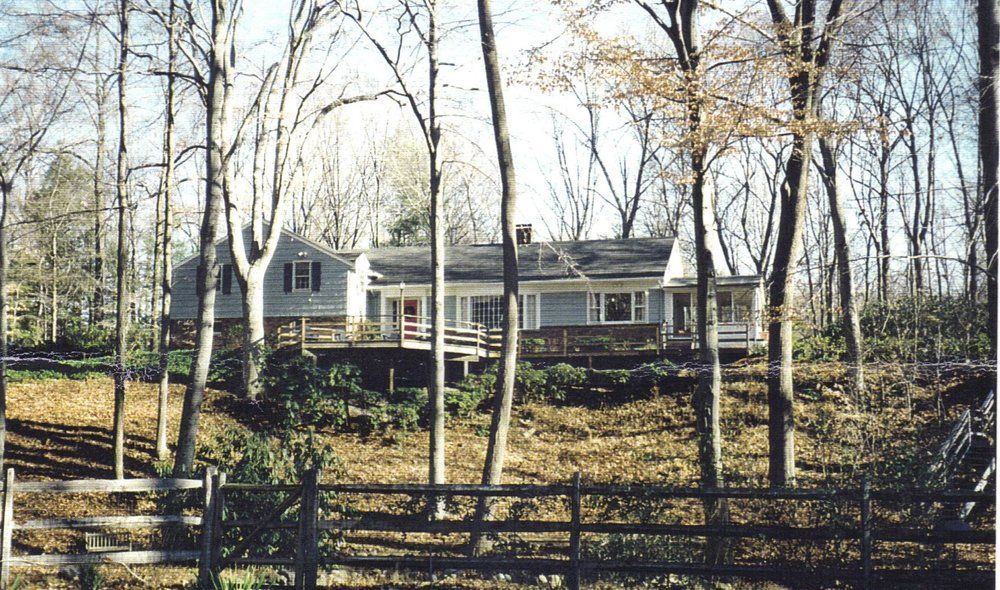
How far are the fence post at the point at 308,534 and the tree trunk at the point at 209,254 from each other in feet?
16.4

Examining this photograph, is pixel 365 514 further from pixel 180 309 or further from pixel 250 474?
pixel 180 309

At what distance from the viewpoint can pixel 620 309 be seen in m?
25.5

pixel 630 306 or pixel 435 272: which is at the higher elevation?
pixel 435 272

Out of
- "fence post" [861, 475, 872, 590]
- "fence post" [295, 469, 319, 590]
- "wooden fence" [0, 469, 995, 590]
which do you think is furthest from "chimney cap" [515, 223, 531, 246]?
"fence post" [861, 475, 872, 590]

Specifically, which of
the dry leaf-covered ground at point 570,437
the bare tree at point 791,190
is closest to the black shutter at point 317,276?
the dry leaf-covered ground at point 570,437

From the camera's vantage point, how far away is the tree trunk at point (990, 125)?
9.30 meters

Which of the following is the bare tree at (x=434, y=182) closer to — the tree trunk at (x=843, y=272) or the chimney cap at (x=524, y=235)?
the tree trunk at (x=843, y=272)

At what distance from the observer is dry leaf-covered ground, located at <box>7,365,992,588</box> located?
41.5ft

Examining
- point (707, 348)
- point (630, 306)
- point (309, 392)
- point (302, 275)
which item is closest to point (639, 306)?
point (630, 306)

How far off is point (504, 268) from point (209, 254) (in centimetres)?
429

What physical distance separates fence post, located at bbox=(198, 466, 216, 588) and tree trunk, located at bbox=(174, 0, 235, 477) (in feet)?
13.9

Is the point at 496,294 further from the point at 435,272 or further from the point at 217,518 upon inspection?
the point at 217,518

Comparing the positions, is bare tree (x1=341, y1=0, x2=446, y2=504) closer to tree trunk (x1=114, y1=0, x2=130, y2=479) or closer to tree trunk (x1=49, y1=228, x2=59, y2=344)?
tree trunk (x1=114, y1=0, x2=130, y2=479)

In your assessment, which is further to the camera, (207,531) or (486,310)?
(486,310)
